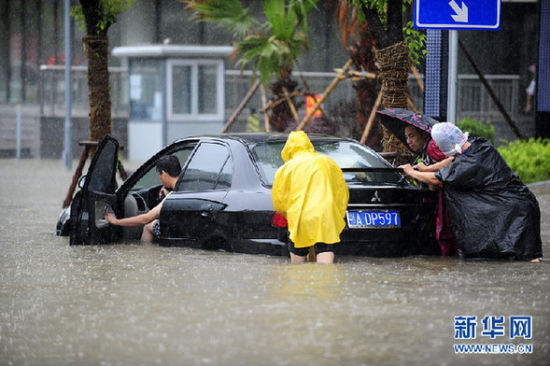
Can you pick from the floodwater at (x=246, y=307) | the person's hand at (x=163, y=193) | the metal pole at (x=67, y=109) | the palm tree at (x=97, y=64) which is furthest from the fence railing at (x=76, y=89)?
the floodwater at (x=246, y=307)

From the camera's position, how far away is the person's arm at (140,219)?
1087cm

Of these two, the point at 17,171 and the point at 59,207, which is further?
the point at 17,171

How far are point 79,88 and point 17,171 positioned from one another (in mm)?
6677

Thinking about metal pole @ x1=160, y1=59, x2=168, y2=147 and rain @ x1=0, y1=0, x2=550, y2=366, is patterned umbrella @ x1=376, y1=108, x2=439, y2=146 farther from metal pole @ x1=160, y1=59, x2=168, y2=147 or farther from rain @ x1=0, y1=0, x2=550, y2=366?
metal pole @ x1=160, y1=59, x2=168, y2=147

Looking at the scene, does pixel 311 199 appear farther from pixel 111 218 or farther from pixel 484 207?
pixel 111 218

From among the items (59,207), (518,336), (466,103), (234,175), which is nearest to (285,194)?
(234,175)

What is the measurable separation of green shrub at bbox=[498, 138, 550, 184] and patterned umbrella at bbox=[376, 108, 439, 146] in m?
7.77

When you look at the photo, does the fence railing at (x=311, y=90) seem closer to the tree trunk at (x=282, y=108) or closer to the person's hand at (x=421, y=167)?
the tree trunk at (x=282, y=108)

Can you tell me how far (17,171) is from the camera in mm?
26734

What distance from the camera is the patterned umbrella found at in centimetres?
1027

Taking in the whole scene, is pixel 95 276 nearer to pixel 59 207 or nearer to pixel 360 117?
pixel 59 207

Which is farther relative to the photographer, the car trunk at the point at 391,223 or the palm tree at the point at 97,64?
the palm tree at the point at 97,64

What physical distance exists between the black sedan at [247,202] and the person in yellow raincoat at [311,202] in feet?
0.72

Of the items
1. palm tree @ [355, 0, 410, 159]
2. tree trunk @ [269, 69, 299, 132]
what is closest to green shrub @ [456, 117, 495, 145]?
tree trunk @ [269, 69, 299, 132]
